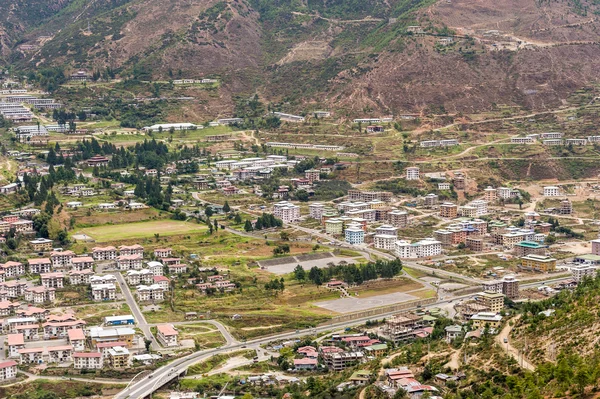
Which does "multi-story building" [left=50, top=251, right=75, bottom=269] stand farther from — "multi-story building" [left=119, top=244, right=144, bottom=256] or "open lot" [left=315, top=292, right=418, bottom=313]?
"open lot" [left=315, top=292, right=418, bottom=313]

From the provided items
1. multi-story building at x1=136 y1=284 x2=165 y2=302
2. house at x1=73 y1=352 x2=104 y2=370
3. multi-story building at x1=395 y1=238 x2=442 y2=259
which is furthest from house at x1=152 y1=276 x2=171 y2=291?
multi-story building at x1=395 y1=238 x2=442 y2=259

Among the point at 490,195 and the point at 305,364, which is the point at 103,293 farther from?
the point at 490,195

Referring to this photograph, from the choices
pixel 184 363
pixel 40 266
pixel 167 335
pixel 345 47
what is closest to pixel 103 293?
pixel 40 266

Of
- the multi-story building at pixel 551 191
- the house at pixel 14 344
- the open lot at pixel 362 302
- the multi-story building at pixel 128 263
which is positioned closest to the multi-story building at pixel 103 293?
the multi-story building at pixel 128 263

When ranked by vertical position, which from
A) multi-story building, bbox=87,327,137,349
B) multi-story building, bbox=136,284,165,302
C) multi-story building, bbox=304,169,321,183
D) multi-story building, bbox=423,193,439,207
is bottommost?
multi-story building, bbox=87,327,137,349

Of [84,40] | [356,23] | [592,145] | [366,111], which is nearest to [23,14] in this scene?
[84,40]

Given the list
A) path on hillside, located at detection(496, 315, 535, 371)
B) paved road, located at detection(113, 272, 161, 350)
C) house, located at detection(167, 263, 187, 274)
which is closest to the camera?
path on hillside, located at detection(496, 315, 535, 371)

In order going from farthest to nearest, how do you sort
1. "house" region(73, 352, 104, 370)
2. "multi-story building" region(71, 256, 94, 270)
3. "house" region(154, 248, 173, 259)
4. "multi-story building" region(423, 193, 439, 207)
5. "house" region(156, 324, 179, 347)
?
Result: "multi-story building" region(423, 193, 439, 207) < "house" region(154, 248, 173, 259) < "multi-story building" region(71, 256, 94, 270) < "house" region(156, 324, 179, 347) < "house" region(73, 352, 104, 370)
